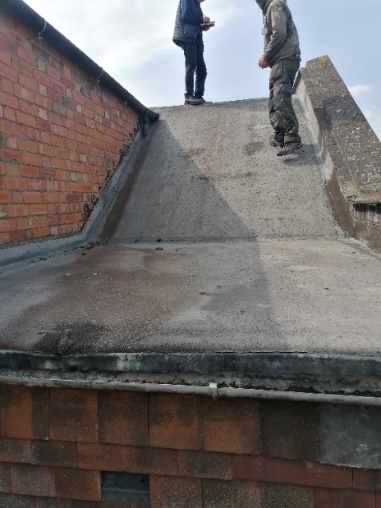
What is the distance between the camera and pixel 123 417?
4.42 feet

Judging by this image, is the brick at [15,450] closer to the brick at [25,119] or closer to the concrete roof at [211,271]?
the concrete roof at [211,271]

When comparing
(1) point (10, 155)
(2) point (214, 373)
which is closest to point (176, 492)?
(2) point (214, 373)

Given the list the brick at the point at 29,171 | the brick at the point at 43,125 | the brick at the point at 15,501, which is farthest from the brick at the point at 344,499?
the brick at the point at 43,125

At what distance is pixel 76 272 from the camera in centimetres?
244

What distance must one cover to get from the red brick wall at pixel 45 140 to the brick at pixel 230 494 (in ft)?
7.13

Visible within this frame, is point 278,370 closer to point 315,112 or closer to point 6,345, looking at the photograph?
point 6,345

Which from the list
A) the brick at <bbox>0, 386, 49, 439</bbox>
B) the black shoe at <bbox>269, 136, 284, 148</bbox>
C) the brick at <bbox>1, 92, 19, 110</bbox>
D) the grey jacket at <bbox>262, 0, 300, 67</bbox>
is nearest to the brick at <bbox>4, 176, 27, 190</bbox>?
the brick at <bbox>1, 92, 19, 110</bbox>

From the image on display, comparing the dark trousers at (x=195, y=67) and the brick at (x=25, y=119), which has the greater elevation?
the dark trousers at (x=195, y=67)

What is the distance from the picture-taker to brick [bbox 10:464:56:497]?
147cm

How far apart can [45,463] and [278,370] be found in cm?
102

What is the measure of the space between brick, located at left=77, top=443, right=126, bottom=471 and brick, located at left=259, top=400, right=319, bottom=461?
549mm

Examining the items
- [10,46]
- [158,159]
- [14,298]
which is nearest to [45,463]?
[14,298]

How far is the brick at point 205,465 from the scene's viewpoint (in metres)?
1.32

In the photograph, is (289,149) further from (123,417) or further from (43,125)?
(123,417)
